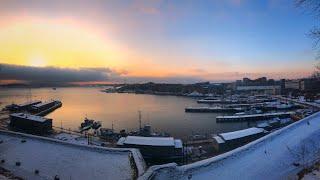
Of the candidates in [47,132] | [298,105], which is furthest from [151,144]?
[298,105]

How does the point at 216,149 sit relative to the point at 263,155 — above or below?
below

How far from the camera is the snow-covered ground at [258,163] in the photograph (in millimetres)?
8562

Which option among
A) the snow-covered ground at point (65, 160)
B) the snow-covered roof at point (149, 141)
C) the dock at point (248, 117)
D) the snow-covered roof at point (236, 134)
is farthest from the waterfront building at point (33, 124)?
the dock at point (248, 117)

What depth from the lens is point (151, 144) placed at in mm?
15227

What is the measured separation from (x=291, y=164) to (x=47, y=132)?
1800 centimetres

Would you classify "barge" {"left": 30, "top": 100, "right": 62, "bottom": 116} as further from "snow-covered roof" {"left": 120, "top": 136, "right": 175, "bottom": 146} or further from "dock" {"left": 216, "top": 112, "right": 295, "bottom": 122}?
"snow-covered roof" {"left": 120, "top": 136, "right": 175, "bottom": 146}

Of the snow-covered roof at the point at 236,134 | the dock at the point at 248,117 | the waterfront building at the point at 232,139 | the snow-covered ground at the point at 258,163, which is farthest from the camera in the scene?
the dock at the point at 248,117

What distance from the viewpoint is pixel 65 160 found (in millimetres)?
Result: 10180

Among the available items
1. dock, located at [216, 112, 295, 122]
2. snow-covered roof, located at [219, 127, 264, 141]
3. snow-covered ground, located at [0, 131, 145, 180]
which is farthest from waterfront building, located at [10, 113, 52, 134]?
dock, located at [216, 112, 295, 122]

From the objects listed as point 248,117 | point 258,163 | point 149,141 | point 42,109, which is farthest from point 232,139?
point 42,109

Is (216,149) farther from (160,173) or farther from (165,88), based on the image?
(165,88)

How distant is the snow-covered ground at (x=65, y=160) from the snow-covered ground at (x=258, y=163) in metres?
1.16

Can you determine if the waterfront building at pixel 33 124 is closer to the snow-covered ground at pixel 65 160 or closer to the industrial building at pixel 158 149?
the snow-covered ground at pixel 65 160

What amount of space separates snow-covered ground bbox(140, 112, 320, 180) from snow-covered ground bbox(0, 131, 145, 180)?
1163 millimetres
